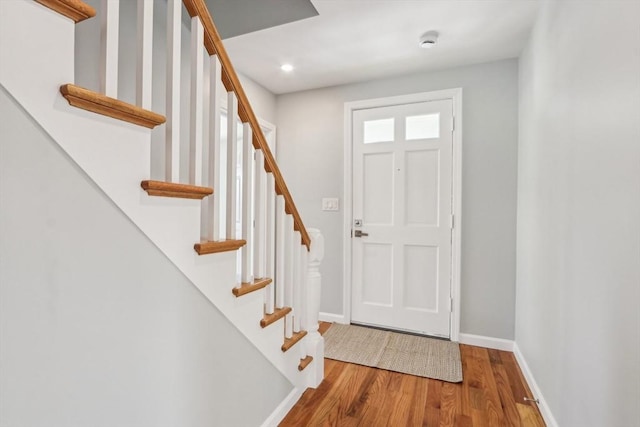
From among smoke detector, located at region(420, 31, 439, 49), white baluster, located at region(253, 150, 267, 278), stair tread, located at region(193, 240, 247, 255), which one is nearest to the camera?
stair tread, located at region(193, 240, 247, 255)

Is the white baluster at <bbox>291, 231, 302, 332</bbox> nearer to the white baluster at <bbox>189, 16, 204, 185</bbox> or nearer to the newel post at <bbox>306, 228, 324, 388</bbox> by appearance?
the newel post at <bbox>306, 228, 324, 388</bbox>

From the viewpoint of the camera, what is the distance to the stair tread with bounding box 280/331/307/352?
5.31 ft

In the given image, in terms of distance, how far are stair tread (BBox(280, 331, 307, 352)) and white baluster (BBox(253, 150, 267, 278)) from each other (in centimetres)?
41

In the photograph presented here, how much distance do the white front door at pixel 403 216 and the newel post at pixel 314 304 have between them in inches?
43.0

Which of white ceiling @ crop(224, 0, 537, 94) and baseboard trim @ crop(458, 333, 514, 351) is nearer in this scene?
white ceiling @ crop(224, 0, 537, 94)

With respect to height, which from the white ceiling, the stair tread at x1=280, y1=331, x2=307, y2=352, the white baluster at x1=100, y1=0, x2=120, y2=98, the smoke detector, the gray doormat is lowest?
the gray doormat

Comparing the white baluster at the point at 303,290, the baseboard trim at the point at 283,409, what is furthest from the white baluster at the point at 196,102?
the baseboard trim at the point at 283,409

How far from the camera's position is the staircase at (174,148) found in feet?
2.26

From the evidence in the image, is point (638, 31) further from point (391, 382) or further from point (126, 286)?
point (391, 382)

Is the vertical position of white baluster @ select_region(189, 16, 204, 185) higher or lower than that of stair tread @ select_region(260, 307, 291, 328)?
higher

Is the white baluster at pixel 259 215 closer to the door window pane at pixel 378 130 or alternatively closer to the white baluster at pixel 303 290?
the white baluster at pixel 303 290

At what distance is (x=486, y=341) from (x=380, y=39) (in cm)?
250

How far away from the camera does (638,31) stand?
0.91m

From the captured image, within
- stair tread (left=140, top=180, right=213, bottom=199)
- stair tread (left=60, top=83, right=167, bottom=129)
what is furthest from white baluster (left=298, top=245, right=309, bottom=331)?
stair tread (left=60, top=83, right=167, bottom=129)
